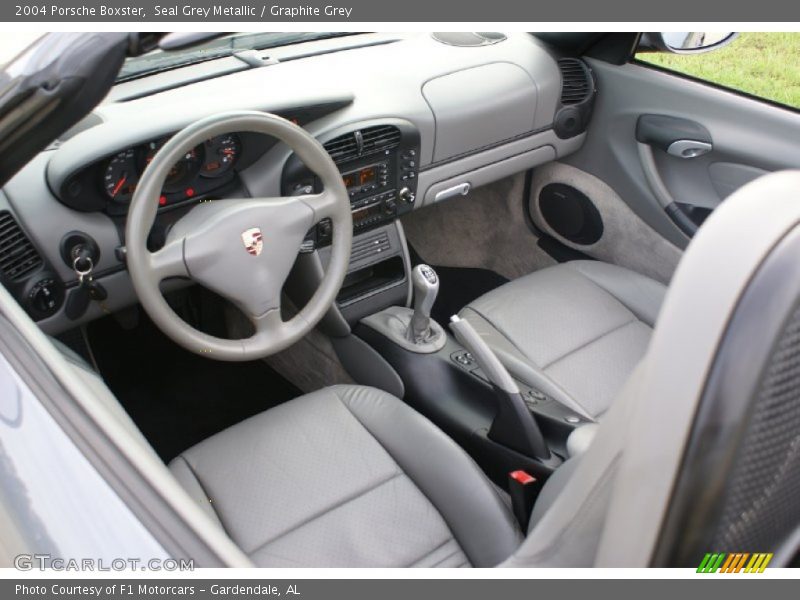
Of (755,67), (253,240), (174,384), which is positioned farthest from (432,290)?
(755,67)

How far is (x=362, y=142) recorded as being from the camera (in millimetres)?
1986

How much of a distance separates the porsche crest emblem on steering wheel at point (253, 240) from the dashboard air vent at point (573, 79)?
131 centimetres

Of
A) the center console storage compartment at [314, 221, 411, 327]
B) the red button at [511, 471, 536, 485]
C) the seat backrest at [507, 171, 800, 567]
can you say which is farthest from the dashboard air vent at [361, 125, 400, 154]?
the seat backrest at [507, 171, 800, 567]

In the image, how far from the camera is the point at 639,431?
0.64m

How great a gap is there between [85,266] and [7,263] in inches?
6.3

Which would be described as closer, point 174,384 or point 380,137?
point 380,137

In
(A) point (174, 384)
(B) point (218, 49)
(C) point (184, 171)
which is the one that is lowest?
(A) point (174, 384)

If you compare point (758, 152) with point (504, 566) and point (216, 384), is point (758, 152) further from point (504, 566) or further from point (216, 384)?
point (216, 384)

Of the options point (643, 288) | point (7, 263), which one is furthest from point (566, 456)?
point (7, 263)

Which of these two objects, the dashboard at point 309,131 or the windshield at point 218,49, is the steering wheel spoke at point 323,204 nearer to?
the dashboard at point 309,131

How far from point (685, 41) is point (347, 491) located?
65.9 inches

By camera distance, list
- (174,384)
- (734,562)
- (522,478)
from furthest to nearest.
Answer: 1. (174,384)
2. (522,478)
3. (734,562)

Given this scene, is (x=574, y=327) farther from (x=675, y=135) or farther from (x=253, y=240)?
(x=253, y=240)

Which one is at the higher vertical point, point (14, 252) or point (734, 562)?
point (734, 562)
